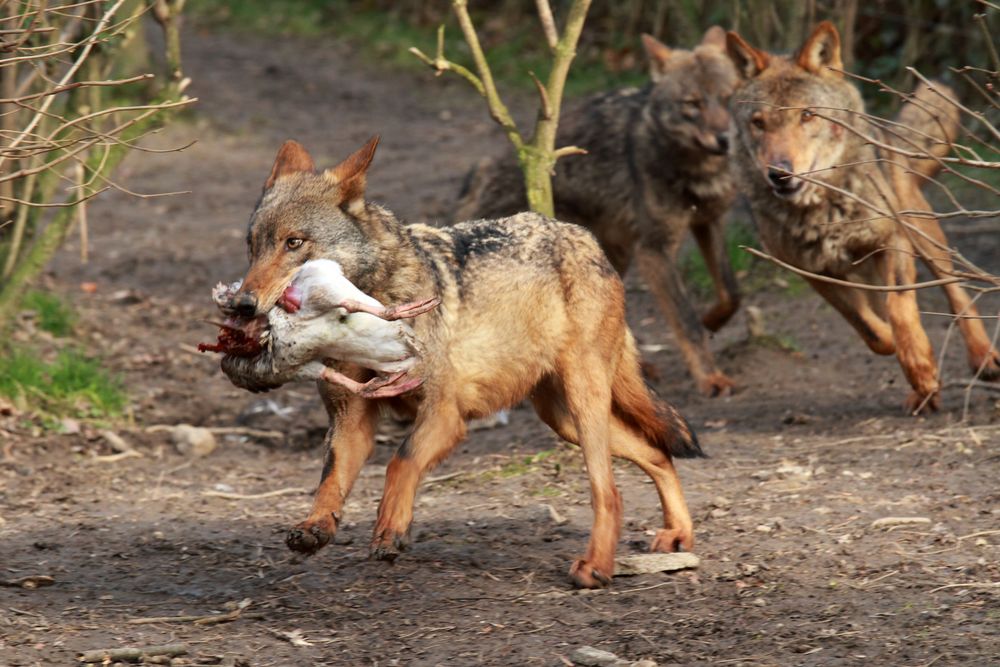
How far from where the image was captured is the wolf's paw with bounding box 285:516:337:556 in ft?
14.9

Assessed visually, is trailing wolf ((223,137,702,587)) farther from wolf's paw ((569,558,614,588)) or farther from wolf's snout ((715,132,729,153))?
wolf's snout ((715,132,729,153))

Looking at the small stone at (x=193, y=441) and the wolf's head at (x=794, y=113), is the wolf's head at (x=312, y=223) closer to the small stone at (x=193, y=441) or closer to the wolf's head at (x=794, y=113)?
the small stone at (x=193, y=441)

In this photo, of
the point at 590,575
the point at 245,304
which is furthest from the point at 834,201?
the point at 245,304

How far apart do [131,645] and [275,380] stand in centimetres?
103

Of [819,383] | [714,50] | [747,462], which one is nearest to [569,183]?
[714,50]

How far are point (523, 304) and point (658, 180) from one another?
14.0ft

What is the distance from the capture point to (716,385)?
8.80 meters

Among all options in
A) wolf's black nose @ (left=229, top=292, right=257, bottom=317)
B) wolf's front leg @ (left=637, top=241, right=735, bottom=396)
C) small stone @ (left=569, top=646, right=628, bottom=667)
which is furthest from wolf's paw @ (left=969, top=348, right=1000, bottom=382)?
wolf's black nose @ (left=229, top=292, right=257, bottom=317)

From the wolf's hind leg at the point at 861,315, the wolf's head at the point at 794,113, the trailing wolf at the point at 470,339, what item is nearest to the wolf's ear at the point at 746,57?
the wolf's head at the point at 794,113

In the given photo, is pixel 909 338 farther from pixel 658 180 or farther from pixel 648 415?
pixel 658 180

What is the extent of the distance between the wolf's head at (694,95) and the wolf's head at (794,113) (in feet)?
2.93

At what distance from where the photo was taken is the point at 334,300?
4570 millimetres

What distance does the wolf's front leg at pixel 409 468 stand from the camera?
4.71 m

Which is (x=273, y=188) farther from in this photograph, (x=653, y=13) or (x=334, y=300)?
(x=653, y=13)
